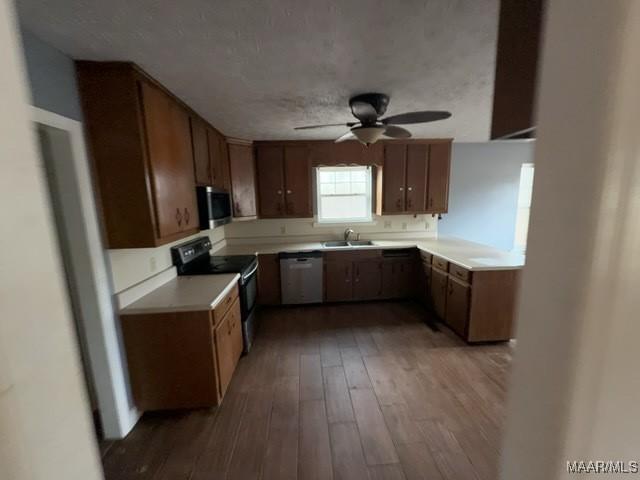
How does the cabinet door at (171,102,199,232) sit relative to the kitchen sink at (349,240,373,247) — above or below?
above

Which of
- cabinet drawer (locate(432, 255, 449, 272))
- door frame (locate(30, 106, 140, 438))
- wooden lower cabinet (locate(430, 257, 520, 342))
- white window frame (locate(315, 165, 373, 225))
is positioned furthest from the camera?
white window frame (locate(315, 165, 373, 225))

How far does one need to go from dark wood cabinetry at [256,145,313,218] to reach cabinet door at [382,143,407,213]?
3.55 feet

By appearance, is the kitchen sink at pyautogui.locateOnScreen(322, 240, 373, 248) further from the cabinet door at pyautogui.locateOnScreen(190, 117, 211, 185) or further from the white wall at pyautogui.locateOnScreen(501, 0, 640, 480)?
the white wall at pyautogui.locateOnScreen(501, 0, 640, 480)

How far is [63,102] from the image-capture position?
4.89ft

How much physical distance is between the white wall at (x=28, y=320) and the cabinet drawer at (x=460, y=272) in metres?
3.08

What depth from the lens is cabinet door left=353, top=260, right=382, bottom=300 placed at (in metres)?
3.90

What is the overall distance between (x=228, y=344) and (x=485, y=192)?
13.8ft

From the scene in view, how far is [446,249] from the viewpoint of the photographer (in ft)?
11.8

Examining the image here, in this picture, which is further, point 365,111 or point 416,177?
point 416,177

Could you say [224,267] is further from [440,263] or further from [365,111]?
[440,263]

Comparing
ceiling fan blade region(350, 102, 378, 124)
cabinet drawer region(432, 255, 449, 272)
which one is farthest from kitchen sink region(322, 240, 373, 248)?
ceiling fan blade region(350, 102, 378, 124)

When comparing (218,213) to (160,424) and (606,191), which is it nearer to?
(160,424)

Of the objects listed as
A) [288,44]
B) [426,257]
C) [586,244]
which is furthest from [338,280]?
[586,244]

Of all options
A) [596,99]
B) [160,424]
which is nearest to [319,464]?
[160,424]
